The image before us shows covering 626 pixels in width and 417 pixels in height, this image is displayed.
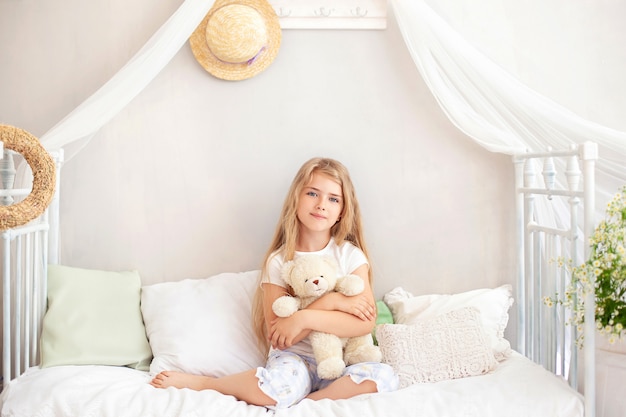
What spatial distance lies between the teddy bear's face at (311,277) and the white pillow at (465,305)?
1.32ft

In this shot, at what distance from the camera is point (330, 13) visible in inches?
97.1

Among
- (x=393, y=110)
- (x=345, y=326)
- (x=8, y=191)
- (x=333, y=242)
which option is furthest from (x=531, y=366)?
(x=8, y=191)

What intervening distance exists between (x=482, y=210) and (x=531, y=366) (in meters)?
0.74

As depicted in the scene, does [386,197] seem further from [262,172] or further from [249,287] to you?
[249,287]

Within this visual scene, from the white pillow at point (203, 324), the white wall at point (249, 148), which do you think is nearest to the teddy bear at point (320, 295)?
the white pillow at point (203, 324)

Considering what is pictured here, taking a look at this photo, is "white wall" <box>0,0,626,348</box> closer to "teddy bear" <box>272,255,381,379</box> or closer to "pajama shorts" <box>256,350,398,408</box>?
"teddy bear" <box>272,255,381,379</box>

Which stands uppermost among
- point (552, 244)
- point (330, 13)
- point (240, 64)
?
point (330, 13)

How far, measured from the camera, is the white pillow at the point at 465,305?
227 cm

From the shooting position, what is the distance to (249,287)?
7.68 ft

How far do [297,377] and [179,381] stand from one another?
39cm

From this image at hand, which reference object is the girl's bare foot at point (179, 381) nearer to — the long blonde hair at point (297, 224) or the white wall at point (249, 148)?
the long blonde hair at point (297, 224)

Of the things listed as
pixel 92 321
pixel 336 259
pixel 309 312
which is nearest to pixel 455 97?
pixel 336 259

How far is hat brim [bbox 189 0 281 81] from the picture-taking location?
2.43 meters

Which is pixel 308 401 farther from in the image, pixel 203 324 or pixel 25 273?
pixel 25 273
